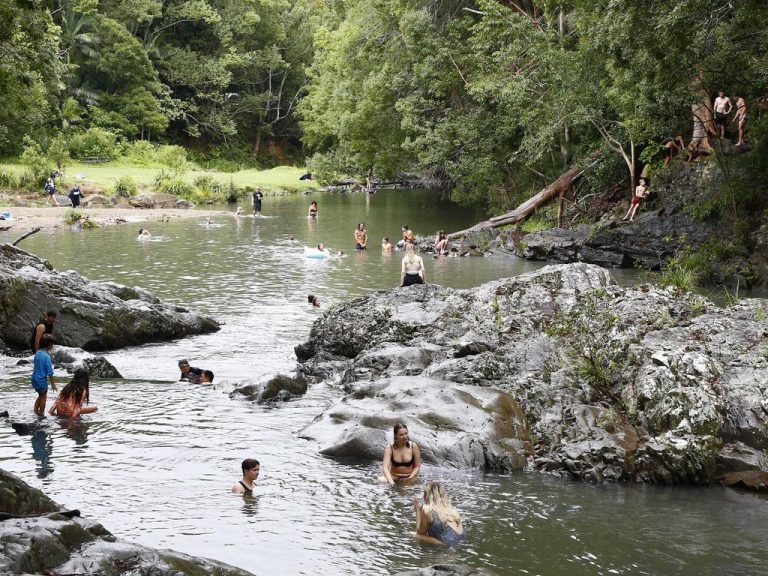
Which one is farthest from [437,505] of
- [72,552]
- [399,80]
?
[399,80]

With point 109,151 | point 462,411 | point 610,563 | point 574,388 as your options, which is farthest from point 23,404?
point 109,151

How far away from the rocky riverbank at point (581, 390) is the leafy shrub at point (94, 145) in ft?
184

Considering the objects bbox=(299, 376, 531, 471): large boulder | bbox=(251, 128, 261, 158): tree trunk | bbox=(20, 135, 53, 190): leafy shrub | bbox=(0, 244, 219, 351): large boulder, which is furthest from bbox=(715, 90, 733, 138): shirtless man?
bbox=(251, 128, 261, 158): tree trunk

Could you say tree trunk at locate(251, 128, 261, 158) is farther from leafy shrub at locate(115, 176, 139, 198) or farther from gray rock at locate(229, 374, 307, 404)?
gray rock at locate(229, 374, 307, 404)

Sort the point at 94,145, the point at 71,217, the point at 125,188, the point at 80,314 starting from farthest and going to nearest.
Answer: the point at 94,145, the point at 125,188, the point at 71,217, the point at 80,314

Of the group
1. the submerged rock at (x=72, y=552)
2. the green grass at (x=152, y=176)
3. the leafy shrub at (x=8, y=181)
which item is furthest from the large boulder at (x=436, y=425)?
the green grass at (x=152, y=176)

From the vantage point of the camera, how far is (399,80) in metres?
43.3

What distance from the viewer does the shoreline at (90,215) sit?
4100 centimetres

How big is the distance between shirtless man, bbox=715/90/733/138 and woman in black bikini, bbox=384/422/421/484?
796 inches

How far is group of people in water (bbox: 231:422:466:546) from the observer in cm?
980

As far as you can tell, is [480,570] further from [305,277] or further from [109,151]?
[109,151]

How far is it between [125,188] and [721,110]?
37999mm

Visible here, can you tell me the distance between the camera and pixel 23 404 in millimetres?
15000

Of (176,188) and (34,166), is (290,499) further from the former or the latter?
(176,188)
